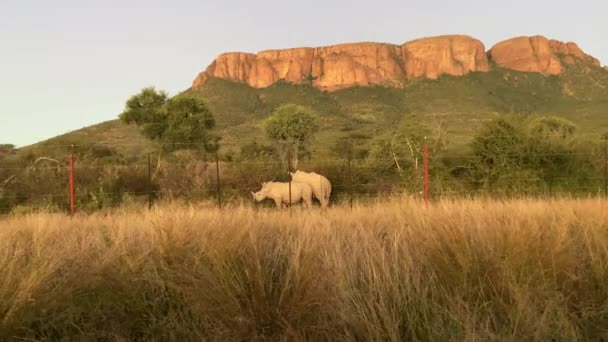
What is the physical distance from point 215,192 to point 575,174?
40.4 ft

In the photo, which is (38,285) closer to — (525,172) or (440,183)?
(440,183)

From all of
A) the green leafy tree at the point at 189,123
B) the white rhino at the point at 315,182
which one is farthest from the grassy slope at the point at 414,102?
the white rhino at the point at 315,182

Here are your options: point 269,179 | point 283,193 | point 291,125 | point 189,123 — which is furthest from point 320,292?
point 291,125

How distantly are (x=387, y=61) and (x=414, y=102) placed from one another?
3509 cm

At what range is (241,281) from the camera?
3.31 m

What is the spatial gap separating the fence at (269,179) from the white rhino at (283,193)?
1.26 metres

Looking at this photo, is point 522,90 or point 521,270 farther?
point 522,90

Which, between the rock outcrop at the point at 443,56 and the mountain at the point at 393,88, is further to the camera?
the rock outcrop at the point at 443,56

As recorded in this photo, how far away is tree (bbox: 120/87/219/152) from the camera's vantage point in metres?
31.7

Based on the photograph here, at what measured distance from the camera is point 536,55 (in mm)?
88250

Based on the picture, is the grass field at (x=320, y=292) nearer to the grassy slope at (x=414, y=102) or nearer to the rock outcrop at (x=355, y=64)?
the grassy slope at (x=414, y=102)

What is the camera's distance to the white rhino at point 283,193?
14055mm

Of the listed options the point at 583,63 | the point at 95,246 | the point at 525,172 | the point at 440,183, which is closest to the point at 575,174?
the point at 525,172

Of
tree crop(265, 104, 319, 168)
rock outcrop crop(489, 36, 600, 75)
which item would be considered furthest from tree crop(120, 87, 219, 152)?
rock outcrop crop(489, 36, 600, 75)
